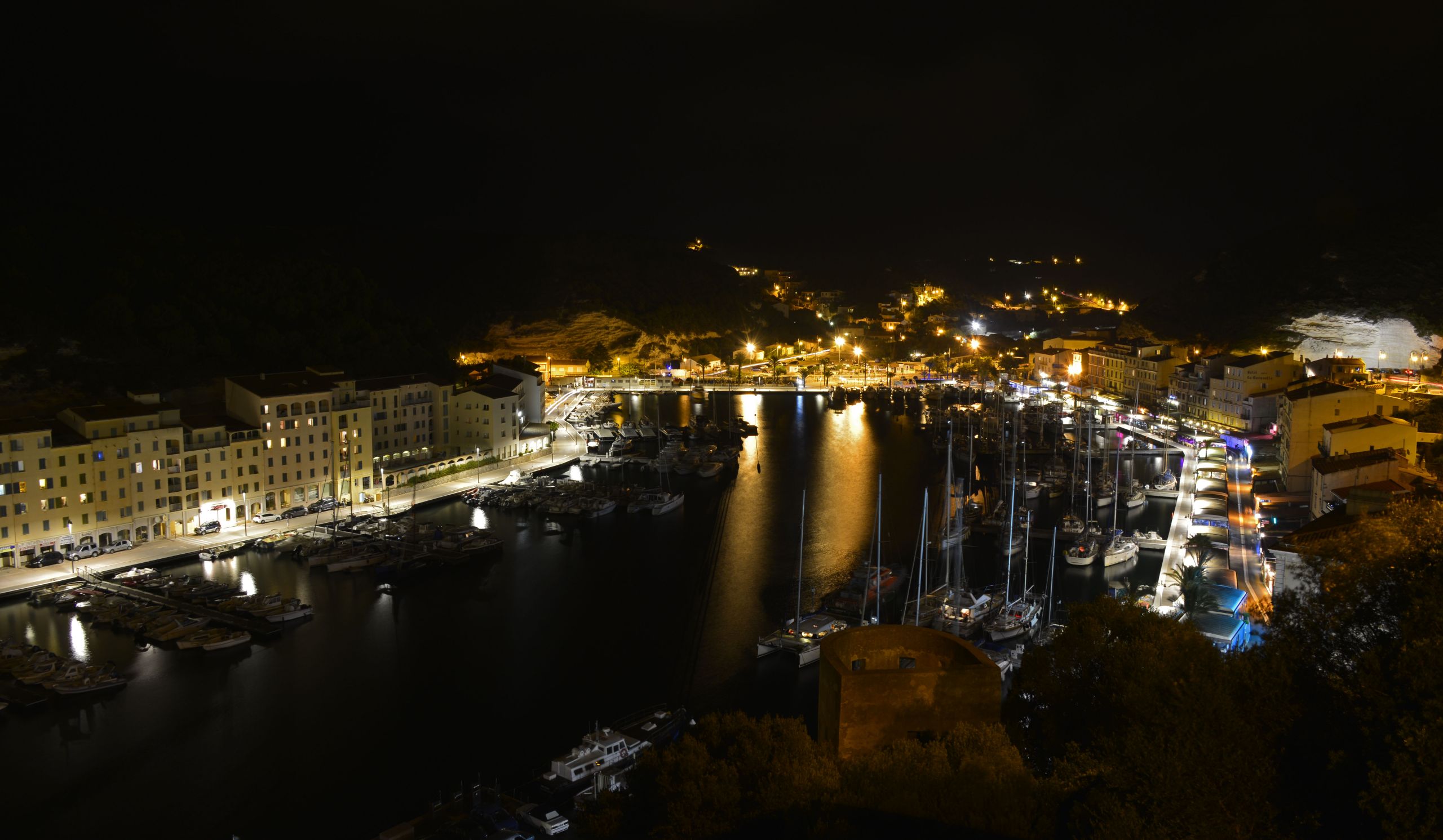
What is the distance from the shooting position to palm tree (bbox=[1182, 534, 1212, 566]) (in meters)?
10.3

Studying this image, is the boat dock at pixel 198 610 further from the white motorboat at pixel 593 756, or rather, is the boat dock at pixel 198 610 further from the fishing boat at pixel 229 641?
the white motorboat at pixel 593 756

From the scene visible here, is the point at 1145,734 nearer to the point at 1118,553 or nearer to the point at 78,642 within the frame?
the point at 1118,553

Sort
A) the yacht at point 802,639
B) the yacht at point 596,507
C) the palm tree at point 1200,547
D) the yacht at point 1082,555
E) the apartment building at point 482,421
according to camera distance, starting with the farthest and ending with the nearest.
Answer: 1. the apartment building at point 482,421
2. the yacht at point 596,507
3. the yacht at point 1082,555
4. the palm tree at point 1200,547
5. the yacht at point 802,639

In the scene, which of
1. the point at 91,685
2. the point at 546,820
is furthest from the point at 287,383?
the point at 546,820

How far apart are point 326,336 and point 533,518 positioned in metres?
6.70

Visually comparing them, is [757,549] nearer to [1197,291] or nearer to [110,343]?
[110,343]

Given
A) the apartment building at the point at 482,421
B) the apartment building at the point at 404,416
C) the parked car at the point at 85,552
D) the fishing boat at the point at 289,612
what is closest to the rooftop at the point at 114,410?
the parked car at the point at 85,552

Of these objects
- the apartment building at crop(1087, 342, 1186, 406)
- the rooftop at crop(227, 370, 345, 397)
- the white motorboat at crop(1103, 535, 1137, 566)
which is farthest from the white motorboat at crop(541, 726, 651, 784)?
the apartment building at crop(1087, 342, 1186, 406)

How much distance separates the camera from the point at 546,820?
18.9 ft

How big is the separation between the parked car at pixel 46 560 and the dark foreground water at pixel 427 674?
0.99m

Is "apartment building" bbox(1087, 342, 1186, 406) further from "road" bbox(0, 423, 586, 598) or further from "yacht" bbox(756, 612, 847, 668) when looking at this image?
"yacht" bbox(756, 612, 847, 668)

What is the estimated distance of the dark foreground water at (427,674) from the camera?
20.7 feet

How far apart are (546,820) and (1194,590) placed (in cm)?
660

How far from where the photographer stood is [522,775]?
6.50 metres
